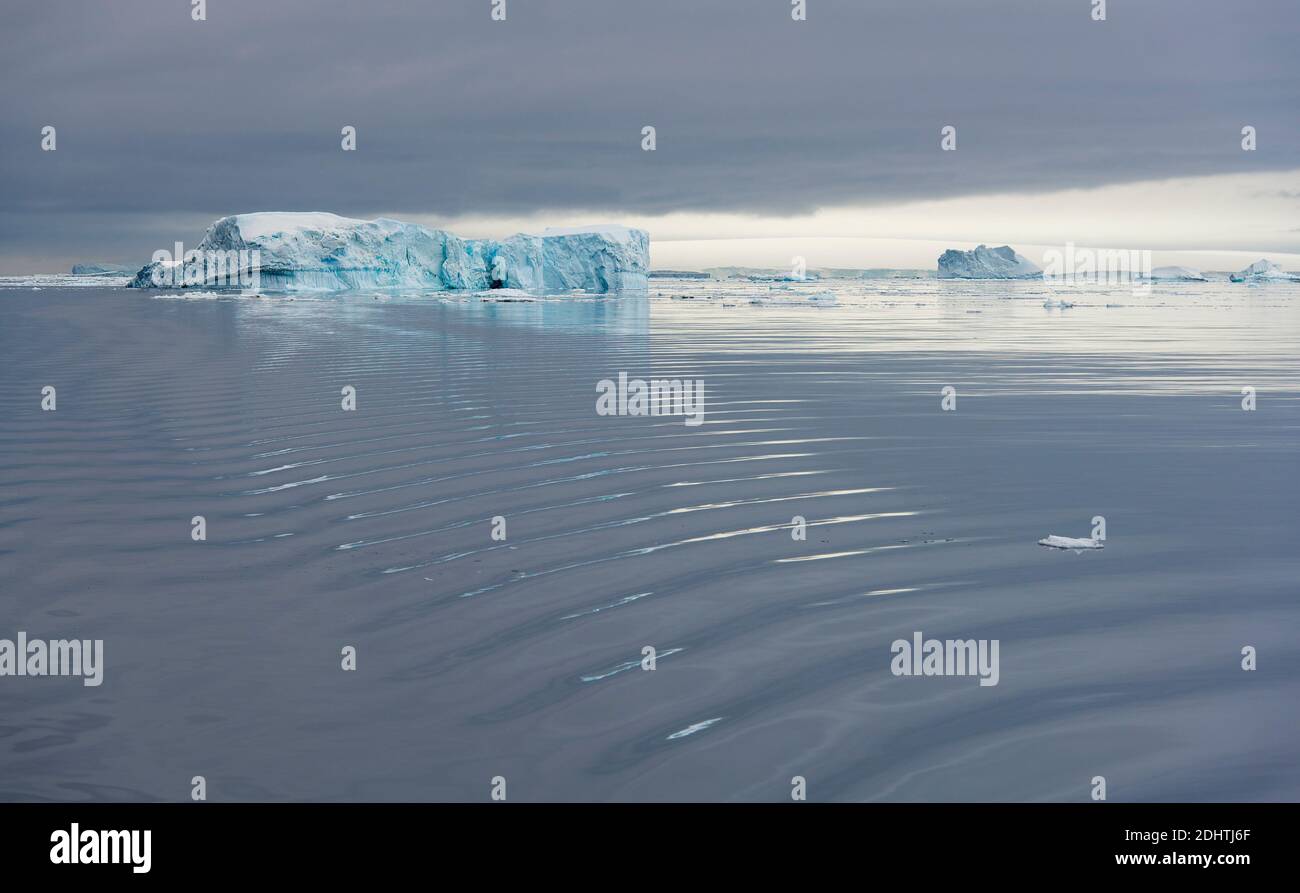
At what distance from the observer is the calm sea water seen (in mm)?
3512

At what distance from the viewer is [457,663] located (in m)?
4.28

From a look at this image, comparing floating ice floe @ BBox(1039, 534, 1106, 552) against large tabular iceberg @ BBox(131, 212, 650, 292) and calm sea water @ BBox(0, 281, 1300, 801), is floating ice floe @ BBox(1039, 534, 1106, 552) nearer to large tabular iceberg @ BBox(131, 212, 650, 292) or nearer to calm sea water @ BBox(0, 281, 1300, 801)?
calm sea water @ BBox(0, 281, 1300, 801)

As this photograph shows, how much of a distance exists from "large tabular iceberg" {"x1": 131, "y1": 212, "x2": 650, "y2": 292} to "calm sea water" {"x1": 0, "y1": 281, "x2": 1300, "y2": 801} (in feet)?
183

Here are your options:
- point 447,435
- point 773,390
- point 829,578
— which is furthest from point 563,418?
point 829,578

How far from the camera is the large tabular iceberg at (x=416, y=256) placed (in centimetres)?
6619

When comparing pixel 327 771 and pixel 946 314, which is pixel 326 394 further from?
pixel 946 314

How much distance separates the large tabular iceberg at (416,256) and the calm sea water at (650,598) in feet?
183

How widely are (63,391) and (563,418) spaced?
21.5 ft

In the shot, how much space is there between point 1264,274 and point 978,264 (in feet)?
88.2
